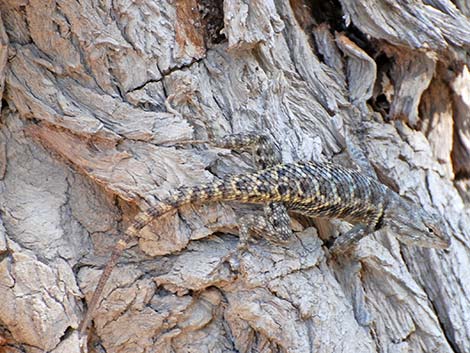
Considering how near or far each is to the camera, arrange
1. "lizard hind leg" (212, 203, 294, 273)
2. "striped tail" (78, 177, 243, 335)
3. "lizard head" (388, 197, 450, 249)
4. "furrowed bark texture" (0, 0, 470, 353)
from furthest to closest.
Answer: "lizard head" (388, 197, 450, 249) → "lizard hind leg" (212, 203, 294, 273) → "furrowed bark texture" (0, 0, 470, 353) → "striped tail" (78, 177, 243, 335)

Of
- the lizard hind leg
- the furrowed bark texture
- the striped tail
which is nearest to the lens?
the striped tail

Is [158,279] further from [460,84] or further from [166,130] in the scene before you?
[460,84]

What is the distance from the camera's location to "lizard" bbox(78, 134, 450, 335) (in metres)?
3.46

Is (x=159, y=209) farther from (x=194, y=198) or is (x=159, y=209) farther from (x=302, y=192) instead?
(x=302, y=192)

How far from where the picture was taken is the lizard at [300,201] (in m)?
3.46

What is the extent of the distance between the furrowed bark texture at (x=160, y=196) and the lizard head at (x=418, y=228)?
9.2 inches

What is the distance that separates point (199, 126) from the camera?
3.77 m

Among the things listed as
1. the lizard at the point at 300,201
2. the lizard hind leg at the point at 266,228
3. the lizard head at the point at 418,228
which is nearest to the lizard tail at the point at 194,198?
the lizard at the point at 300,201

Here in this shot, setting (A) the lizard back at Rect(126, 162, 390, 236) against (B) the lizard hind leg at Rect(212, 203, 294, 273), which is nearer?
(A) the lizard back at Rect(126, 162, 390, 236)

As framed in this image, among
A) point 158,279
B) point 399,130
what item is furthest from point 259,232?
point 399,130

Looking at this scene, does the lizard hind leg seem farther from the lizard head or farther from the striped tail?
the lizard head

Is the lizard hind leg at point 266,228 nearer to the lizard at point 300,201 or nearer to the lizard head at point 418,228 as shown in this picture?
the lizard at point 300,201

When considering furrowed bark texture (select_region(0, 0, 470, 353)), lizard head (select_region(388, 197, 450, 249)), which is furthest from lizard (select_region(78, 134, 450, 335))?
furrowed bark texture (select_region(0, 0, 470, 353))

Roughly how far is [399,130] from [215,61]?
1742 mm
